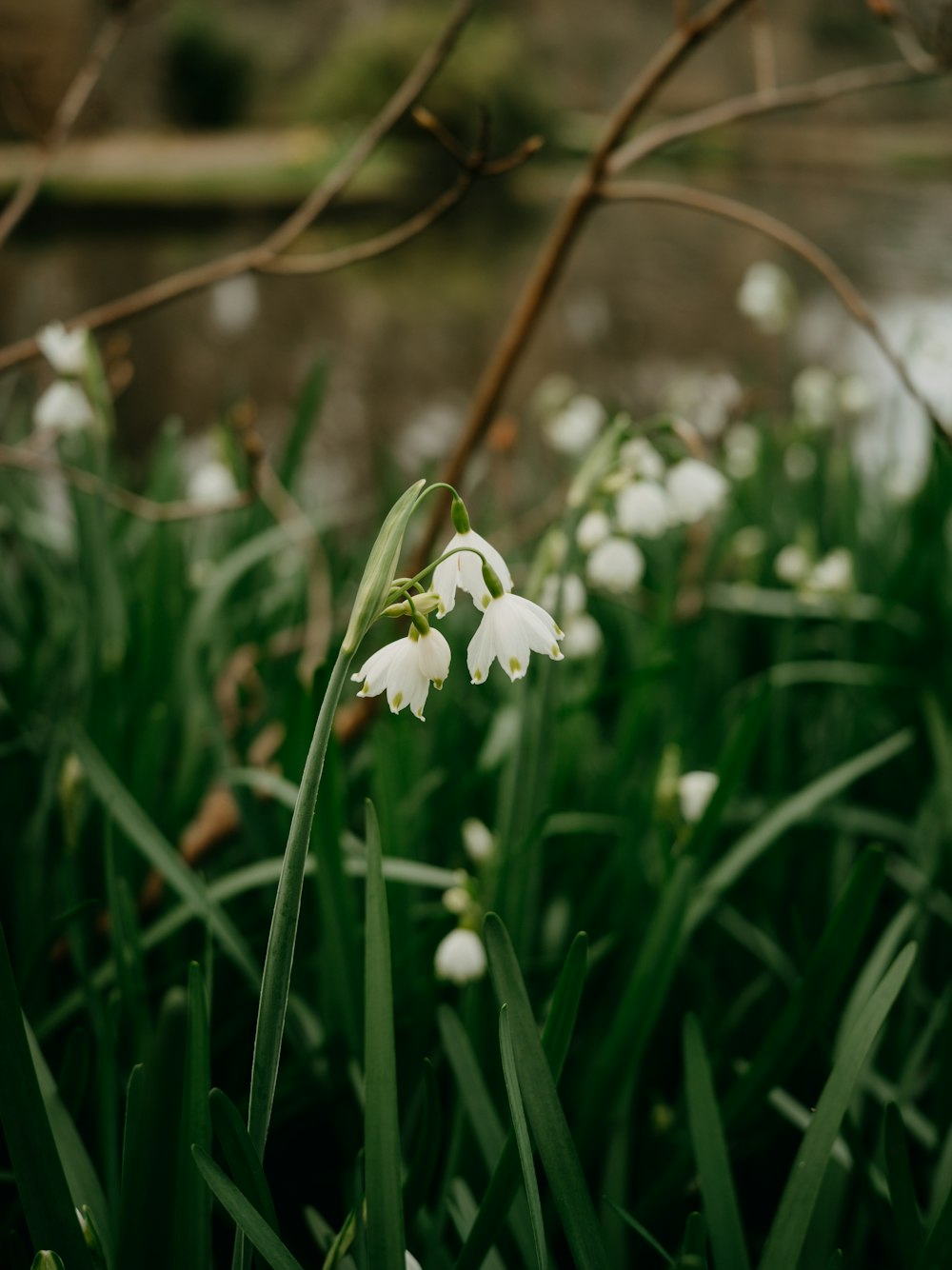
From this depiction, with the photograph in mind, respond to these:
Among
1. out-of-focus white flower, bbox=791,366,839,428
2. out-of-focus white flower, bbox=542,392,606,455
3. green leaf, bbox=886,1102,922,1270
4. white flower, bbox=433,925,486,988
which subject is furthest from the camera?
out-of-focus white flower, bbox=791,366,839,428

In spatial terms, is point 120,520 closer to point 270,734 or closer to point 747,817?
point 270,734

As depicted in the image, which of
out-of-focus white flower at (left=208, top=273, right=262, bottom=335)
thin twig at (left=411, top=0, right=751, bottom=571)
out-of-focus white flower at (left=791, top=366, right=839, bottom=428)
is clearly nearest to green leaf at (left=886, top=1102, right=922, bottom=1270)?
thin twig at (left=411, top=0, right=751, bottom=571)

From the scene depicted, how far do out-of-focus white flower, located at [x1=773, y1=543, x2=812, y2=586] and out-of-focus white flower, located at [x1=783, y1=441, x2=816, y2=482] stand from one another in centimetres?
54

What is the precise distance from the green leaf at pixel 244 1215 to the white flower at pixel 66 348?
1.16 meters

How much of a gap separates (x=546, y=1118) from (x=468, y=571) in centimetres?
29

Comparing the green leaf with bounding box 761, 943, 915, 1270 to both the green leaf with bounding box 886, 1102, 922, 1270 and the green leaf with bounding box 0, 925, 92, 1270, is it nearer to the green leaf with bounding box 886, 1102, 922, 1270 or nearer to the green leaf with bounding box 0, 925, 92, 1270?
the green leaf with bounding box 886, 1102, 922, 1270

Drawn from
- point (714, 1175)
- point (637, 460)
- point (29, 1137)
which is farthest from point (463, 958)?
point (637, 460)

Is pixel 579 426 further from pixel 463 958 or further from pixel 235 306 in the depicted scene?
pixel 235 306

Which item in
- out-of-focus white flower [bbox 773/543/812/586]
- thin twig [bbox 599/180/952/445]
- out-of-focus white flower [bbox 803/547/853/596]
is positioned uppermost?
thin twig [bbox 599/180/952/445]

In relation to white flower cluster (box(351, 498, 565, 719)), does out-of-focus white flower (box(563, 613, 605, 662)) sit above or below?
above

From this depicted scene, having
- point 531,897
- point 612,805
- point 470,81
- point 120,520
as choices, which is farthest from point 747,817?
point 470,81

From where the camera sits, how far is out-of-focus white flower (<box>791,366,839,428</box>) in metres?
2.51

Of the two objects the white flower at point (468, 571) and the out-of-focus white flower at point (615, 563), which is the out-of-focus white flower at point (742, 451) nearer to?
the out-of-focus white flower at point (615, 563)

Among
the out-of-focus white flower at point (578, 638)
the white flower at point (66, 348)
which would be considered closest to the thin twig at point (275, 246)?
the white flower at point (66, 348)
